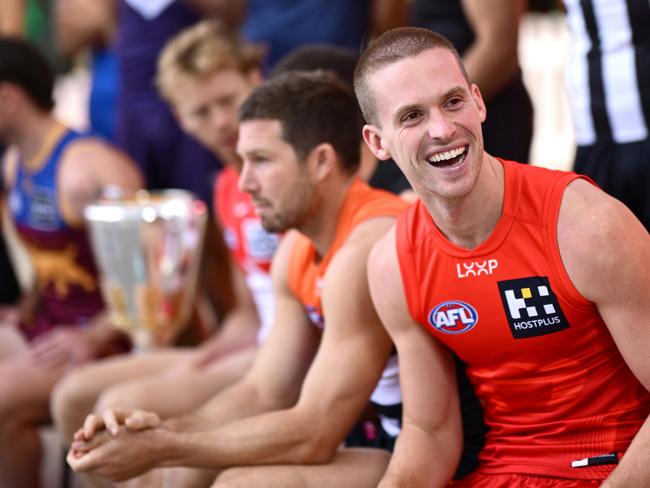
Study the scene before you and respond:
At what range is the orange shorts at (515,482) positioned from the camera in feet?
6.70

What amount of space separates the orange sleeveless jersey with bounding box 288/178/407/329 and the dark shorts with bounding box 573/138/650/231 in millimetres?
450

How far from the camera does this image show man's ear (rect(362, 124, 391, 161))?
2.06 meters

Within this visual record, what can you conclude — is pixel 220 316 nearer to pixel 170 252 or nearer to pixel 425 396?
pixel 170 252

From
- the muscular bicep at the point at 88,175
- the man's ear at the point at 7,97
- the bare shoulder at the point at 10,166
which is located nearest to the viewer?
the muscular bicep at the point at 88,175

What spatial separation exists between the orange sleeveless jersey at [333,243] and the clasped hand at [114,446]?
478mm

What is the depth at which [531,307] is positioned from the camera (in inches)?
77.8

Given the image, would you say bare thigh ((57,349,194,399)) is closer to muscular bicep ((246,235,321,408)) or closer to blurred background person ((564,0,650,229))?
muscular bicep ((246,235,321,408))

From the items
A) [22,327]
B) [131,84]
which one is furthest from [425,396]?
[131,84]

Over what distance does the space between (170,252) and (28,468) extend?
81 cm

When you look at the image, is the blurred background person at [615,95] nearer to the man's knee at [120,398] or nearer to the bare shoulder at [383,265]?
the bare shoulder at [383,265]

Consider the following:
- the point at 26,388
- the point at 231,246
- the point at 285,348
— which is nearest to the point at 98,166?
the point at 231,246

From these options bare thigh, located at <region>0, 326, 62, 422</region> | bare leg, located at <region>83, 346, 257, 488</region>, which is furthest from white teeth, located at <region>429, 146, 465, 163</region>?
bare thigh, located at <region>0, 326, 62, 422</region>

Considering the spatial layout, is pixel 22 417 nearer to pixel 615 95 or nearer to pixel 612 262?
pixel 615 95

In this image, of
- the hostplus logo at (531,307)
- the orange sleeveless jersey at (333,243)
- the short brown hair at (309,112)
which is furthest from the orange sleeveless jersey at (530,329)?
the short brown hair at (309,112)
